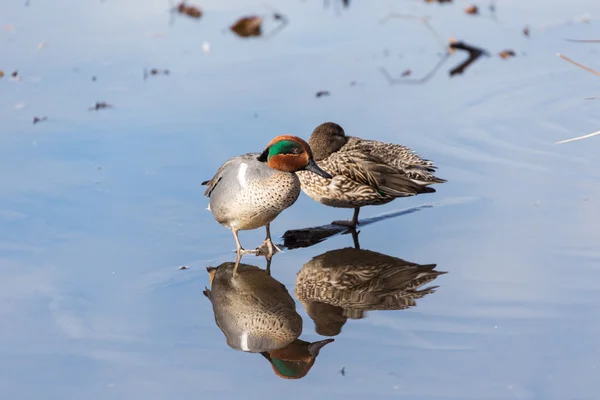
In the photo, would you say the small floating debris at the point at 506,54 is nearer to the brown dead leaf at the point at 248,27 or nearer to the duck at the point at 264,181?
the brown dead leaf at the point at 248,27

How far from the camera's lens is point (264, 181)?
5.50 metres

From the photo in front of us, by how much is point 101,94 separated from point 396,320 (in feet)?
15.4

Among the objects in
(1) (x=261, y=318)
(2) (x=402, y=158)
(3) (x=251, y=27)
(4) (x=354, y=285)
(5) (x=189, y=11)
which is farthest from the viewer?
(5) (x=189, y=11)

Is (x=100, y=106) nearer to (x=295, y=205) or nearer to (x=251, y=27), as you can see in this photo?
(x=295, y=205)

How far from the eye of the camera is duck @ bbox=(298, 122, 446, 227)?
20.6 feet

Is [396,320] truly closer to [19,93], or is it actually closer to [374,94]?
[374,94]

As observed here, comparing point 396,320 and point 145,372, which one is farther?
point 396,320

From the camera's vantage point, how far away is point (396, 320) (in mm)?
4859

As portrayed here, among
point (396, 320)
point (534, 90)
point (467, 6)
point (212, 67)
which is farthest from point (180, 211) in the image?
point (467, 6)

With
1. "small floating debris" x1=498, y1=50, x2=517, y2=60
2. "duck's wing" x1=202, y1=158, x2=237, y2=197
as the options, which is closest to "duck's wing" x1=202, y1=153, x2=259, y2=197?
→ "duck's wing" x1=202, y1=158, x2=237, y2=197

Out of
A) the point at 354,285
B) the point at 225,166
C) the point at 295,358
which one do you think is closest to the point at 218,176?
the point at 225,166

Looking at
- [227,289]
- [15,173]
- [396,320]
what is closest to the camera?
[396,320]

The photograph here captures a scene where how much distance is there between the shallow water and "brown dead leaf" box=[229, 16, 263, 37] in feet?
0.58

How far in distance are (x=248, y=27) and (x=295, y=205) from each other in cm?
436
